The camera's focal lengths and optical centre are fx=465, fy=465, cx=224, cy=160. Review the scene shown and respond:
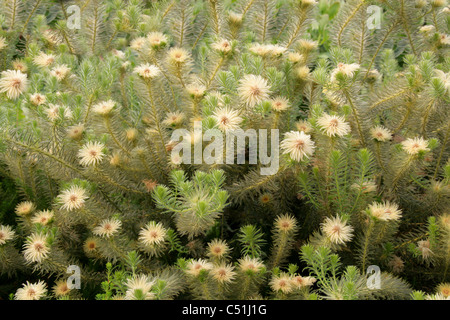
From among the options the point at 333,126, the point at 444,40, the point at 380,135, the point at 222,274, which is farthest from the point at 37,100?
the point at 444,40

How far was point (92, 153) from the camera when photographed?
144 centimetres

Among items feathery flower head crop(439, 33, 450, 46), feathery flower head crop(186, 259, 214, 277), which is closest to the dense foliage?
feathery flower head crop(186, 259, 214, 277)

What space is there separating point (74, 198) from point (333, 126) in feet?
2.62

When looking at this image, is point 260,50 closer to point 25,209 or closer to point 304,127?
point 304,127

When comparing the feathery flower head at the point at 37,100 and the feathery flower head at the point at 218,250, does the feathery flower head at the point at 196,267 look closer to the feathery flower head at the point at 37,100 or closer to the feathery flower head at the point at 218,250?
the feathery flower head at the point at 218,250

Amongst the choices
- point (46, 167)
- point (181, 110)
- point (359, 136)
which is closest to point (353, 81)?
point (359, 136)

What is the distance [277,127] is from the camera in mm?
1570

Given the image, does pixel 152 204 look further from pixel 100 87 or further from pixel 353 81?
pixel 353 81

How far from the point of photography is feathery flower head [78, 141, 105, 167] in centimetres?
143

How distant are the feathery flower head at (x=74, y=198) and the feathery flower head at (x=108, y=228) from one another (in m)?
0.09

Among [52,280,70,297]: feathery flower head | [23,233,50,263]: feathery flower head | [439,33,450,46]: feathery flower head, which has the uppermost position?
[439,33,450,46]: feathery flower head

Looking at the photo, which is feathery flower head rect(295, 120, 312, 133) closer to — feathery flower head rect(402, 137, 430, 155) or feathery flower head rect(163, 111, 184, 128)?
feathery flower head rect(402, 137, 430, 155)

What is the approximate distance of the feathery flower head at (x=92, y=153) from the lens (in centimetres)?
143

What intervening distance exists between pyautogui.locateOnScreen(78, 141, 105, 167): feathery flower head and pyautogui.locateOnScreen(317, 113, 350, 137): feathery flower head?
675 millimetres
